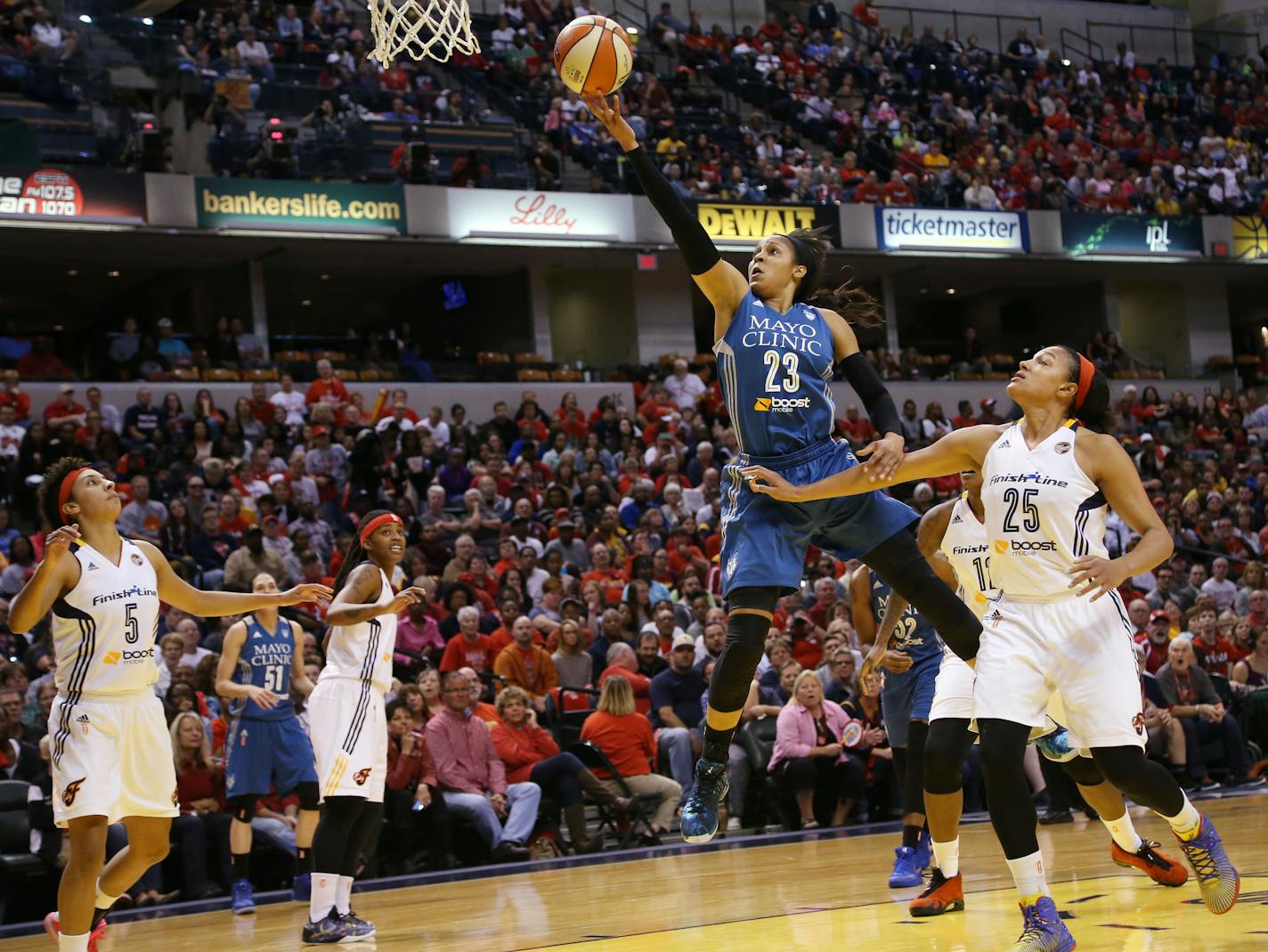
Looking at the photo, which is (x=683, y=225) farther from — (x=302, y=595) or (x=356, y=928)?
(x=356, y=928)

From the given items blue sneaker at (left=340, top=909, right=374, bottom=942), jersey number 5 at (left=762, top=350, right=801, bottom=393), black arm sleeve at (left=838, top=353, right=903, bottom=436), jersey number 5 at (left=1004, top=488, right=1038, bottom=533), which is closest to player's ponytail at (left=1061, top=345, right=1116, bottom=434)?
jersey number 5 at (left=1004, top=488, right=1038, bottom=533)

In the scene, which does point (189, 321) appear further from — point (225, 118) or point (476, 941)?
point (476, 941)

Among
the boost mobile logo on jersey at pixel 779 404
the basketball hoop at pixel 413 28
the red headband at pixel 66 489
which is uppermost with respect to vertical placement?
the basketball hoop at pixel 413 28

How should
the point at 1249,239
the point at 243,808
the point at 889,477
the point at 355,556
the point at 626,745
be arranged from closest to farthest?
the point at 889,477, the point at 355,556, the point at 243,808, the point at 626,745, the point at 1249,239

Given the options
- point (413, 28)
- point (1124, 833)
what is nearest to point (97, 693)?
point (1124, 833)

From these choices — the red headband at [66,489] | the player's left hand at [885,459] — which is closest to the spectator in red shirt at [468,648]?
the red headband at [66,489]

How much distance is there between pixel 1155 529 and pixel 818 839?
5582mm

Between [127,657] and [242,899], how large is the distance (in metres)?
2.95

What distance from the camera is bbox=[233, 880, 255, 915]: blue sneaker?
27.5 ft

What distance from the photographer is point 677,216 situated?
18.2 feet

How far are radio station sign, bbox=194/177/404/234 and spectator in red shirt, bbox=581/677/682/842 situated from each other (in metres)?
11.1

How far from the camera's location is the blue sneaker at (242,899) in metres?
8.39

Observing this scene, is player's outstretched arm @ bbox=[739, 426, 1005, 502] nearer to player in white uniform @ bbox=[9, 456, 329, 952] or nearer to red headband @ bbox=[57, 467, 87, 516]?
player in white uniform @ bbox=[9, 456, 329, 952]

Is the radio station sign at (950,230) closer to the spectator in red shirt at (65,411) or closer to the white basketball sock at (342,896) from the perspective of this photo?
the spectator in red shirt at (65,411)
